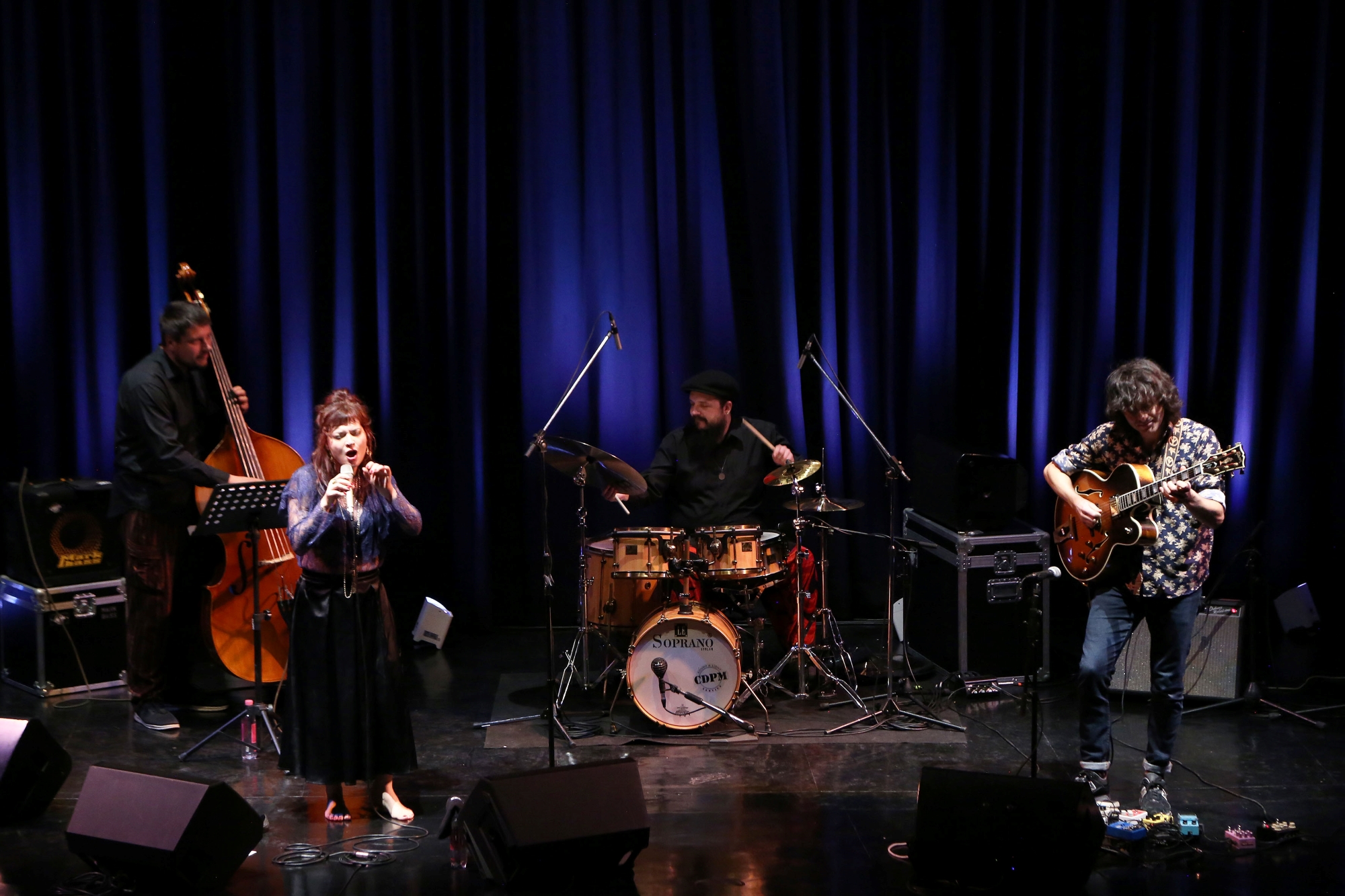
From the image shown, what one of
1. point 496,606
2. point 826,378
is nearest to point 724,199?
point 826,378

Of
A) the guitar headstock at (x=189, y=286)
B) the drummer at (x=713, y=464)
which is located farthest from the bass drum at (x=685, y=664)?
the guitar headstock at (x=189, y=286)

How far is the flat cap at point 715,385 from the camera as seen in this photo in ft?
20.0

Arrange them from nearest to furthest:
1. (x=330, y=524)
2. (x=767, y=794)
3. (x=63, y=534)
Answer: (x=330, y=524) < (x=767, y=794) < (x=63, y=534)

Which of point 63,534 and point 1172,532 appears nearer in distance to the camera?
point 1172,532

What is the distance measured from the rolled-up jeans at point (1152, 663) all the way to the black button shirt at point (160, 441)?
349cm

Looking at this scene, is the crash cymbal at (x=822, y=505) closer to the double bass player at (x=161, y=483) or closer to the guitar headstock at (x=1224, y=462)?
the guitar headstock at (x=1224, y=462)

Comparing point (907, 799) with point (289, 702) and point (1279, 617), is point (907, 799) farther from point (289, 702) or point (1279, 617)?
point (1279, 617)

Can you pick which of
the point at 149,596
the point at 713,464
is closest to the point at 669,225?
the point at 713,464

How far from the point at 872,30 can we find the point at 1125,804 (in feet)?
14.1

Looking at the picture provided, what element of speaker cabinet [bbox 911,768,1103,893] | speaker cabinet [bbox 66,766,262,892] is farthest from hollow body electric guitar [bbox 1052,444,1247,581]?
speaker cabinet [bbox 66,766,262,892]

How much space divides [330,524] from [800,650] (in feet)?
8.24

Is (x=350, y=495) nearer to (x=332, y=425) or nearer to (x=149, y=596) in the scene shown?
(x=332, y=425)

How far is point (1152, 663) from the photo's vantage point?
4469 millimetres

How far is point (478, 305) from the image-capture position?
22.9 feet
